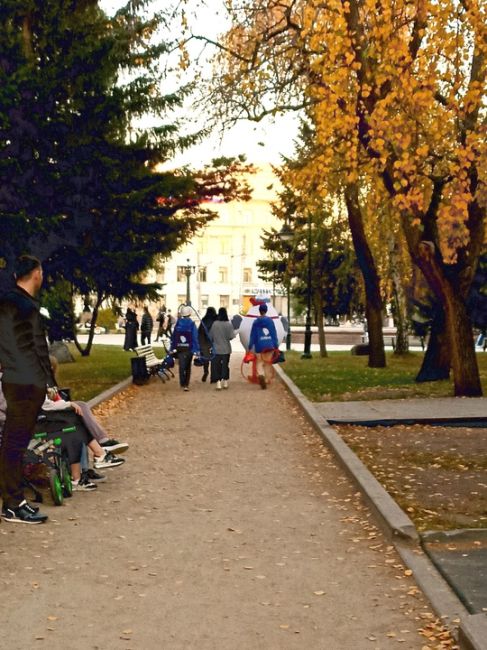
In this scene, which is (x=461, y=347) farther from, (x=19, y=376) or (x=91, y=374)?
(x=19, y=376)

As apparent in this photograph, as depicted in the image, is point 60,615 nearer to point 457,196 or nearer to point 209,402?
point 457,196

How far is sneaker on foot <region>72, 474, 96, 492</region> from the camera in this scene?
9555 millimetres

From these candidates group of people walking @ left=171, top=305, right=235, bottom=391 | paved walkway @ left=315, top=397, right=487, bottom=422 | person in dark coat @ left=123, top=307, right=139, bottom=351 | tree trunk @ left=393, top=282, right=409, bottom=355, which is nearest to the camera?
paved walkway @ left=315, top=397, right=487, bottom=422

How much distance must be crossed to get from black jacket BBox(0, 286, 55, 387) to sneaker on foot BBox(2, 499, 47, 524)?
37.8 inches

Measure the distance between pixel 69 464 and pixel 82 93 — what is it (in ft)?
32.8

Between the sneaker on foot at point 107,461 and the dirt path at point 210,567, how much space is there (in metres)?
0.23

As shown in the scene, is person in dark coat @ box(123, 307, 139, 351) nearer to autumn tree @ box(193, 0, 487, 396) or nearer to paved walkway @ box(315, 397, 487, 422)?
autumn tree @ box(193, 0, 487, 396)

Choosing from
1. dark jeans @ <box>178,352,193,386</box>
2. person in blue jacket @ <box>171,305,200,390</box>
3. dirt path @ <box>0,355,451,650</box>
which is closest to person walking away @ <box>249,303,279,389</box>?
person in blue jacket @ <box>171,305,200,390</box>

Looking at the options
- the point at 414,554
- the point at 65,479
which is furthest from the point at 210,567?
the point at 65,479

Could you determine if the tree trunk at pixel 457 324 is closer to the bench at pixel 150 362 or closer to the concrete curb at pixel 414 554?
the concrete curb at pixel 414 554

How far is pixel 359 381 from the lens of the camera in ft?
74.9

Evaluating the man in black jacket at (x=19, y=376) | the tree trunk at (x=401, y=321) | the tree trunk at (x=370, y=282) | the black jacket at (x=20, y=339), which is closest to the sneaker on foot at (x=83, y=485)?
the man in black jacket at (x=19, y=376)

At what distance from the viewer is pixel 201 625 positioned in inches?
217

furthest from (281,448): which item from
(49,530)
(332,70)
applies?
(332,70)
